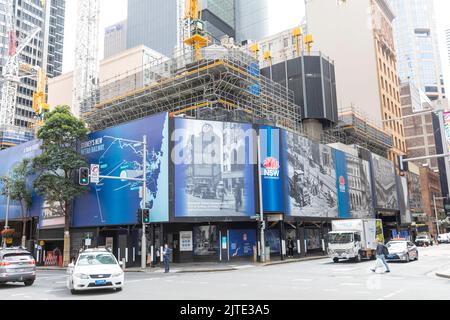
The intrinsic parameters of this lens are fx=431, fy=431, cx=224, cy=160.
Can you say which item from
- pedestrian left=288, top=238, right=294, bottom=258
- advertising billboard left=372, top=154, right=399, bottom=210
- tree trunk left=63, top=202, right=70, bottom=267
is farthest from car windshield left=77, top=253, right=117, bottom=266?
advertising billboard left=372, top=154, right=399, bottom=210

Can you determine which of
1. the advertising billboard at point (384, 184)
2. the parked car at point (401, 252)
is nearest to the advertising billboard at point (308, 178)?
the parked car at point (401, 252)

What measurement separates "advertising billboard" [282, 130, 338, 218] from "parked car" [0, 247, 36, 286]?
24.3m

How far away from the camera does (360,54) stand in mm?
81938

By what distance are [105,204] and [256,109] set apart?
19.9m

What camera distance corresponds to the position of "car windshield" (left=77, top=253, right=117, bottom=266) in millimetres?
17538

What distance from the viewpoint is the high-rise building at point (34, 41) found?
138 meters

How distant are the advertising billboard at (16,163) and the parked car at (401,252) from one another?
3632 cm

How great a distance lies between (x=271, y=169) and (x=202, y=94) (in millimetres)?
11820

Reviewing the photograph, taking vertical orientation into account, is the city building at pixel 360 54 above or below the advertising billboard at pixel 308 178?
above

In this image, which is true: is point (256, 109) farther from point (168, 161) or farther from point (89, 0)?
point (89, 0)

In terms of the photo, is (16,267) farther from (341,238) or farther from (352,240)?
(352,240)

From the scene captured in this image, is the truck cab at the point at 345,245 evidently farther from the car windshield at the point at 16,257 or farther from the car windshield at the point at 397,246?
the car windshield at the point at 16,257

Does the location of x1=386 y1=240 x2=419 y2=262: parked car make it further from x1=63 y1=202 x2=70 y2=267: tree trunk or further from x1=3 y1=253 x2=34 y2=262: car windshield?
x1=63 y1=202 x2=70 y2=267: tree trunk
